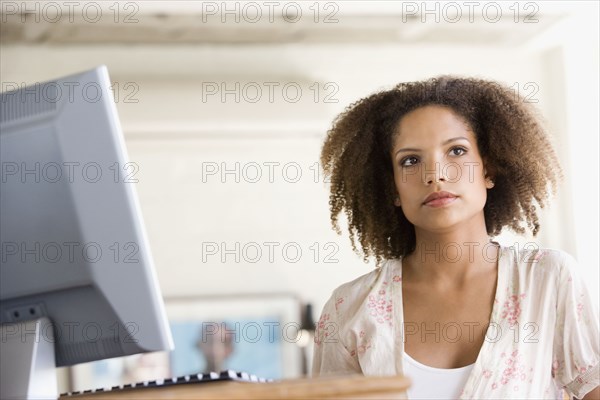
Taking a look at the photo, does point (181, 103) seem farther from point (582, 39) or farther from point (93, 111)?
point (93, 111)

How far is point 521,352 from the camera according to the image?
1.64 metres

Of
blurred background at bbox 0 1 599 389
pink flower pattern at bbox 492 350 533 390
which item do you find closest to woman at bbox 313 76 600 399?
pink flower pattern at bbox 492 350 533 390

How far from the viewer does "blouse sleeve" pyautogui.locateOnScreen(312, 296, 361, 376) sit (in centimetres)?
180

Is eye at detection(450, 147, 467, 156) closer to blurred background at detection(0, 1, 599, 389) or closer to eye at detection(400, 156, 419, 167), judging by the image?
eye at detection(400, 156, 419, 167)

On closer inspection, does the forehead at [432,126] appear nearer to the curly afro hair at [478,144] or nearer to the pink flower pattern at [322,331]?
the curly afro hair at [478,144]

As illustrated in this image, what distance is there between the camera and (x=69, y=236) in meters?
1.22

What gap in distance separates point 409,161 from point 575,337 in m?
0.47

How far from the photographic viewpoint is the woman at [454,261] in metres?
1.65

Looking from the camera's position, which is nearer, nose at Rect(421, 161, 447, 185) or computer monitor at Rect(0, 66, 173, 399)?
computer monitor at Rect(0, 66, 173, 399)

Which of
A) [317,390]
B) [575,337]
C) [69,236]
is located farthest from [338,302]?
[317,390]

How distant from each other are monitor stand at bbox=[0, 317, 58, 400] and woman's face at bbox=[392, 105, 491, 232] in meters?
0.80

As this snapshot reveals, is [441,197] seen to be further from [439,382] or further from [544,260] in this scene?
[439,382]

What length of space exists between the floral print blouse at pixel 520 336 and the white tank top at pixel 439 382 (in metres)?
0.03

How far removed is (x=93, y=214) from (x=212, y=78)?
313 centimetres
